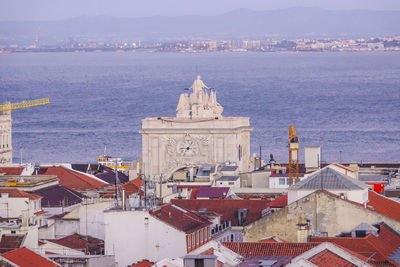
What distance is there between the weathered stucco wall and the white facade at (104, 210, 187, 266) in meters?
A: 2.18

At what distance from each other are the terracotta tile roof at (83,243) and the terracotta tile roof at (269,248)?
4.89 meters

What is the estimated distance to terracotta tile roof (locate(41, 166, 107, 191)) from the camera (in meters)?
50.0

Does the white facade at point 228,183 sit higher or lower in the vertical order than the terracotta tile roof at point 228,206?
lower

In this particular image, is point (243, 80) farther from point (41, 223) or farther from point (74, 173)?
point (41, 223)

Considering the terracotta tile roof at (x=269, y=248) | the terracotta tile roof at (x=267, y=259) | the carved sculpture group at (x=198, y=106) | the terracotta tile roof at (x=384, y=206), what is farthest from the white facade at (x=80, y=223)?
the carved sculpture group at (x=198, y=106)

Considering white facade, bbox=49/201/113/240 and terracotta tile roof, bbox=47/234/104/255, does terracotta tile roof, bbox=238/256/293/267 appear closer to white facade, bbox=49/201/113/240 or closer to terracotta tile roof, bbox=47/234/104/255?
terracotta tile roof, bbox=47/234/104/255

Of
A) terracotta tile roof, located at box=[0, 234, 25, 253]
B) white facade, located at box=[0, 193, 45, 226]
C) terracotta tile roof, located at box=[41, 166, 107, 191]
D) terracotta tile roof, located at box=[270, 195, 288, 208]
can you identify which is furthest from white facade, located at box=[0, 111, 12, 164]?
terracotta tile roof, located at box=[0, 234, 25, 253]

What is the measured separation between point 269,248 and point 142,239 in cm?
388

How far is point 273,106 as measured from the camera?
126 metres

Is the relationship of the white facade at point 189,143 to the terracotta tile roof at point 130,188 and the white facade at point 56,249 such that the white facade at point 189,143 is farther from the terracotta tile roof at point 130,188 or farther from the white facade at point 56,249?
the white facade at point 56,249

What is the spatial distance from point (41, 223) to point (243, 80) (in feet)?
506

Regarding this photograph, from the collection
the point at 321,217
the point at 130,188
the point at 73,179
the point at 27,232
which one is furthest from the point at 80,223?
the point at 73,179

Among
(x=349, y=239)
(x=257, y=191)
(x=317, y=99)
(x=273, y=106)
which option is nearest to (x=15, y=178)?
(x=257, y=191)

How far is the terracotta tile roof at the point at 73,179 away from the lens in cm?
4997
